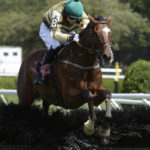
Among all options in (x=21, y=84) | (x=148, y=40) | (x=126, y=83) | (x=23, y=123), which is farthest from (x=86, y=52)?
(x=148, y=40)

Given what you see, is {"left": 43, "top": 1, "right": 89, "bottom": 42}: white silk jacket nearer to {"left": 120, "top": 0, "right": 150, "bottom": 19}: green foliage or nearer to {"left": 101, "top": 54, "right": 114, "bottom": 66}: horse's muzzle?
{"left": 101, "top": 54, "right": 114, "bottom": 66}: horse's muzzle

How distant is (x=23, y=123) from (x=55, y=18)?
1396mm

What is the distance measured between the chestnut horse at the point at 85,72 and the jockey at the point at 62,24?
0.47 feet

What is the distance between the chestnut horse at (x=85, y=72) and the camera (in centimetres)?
558

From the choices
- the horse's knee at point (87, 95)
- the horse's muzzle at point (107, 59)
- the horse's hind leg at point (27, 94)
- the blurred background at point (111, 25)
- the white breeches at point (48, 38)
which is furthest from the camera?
the blurred background at point (111, 25)

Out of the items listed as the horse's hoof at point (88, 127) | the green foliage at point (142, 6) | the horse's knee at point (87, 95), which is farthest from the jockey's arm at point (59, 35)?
the green foliage at point (142, 6)

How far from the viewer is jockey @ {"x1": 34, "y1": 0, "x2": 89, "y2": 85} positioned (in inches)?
241

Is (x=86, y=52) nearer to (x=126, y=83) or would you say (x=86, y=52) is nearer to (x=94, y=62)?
(x=94, y=62)

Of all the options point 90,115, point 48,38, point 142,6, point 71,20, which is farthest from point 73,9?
point 142,6

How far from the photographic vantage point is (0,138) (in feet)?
19.8

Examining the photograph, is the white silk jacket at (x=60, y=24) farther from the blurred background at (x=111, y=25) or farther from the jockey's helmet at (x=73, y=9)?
the blurred background at (x=111, y=25)

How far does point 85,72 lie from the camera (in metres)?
5.94

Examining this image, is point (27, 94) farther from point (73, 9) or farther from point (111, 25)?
point (111, 25)

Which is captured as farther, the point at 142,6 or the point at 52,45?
the point at 142,6
